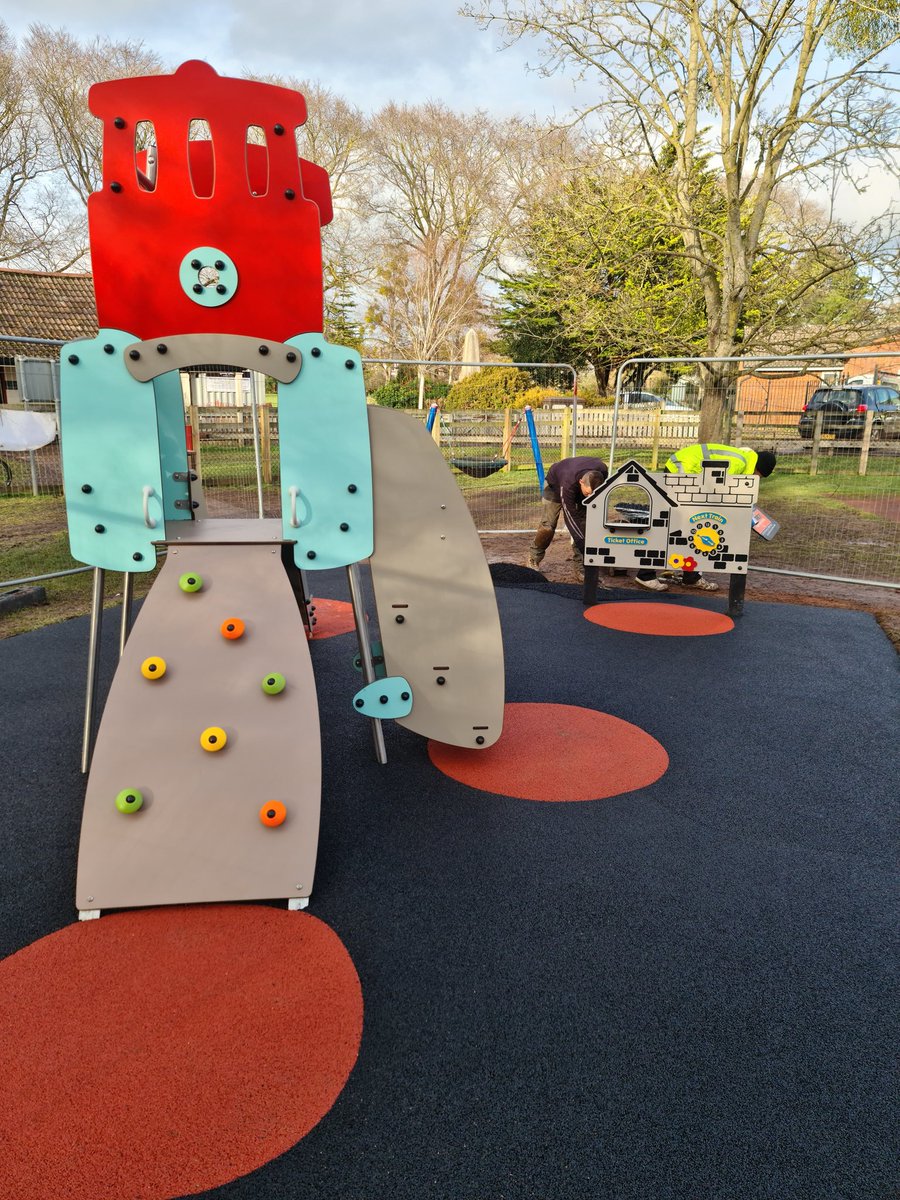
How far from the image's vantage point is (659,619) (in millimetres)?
5613

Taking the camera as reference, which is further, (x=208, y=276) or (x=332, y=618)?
(x=332, y=618)

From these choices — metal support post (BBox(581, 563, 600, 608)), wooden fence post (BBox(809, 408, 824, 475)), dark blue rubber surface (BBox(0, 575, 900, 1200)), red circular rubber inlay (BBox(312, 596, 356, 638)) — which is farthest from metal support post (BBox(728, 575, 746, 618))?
red circular rubber inlay (BBox(312, 596, 356, 638))

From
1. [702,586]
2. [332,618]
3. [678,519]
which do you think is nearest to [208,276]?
[332,618]

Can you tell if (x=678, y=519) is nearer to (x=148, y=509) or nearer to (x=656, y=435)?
(x=148, y=509)

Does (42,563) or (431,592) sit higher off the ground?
(431,592)

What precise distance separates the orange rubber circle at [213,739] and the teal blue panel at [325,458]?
0.65 m

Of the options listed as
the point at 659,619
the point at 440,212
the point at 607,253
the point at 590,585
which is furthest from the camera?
the point at 440,212

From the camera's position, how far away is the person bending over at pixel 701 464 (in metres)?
5.72

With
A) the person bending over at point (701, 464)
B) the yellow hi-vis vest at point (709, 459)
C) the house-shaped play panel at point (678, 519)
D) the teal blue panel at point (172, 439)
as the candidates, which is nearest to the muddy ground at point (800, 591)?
the person bending over at point (701, 464)

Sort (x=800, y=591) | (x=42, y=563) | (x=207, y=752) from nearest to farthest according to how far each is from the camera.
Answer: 1. (x=207, y=752)
2. (x=800, y=591)
3. (x=42, y=563)

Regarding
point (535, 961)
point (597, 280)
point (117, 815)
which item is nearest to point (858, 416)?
point (597, 280)

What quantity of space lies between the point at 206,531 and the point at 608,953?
2.05 metres

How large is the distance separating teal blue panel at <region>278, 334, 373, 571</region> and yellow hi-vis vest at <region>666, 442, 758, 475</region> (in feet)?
11.6

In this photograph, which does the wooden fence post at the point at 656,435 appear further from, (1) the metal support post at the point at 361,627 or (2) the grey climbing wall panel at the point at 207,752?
(2) the grey climbing wall panel at the point at 207,752
